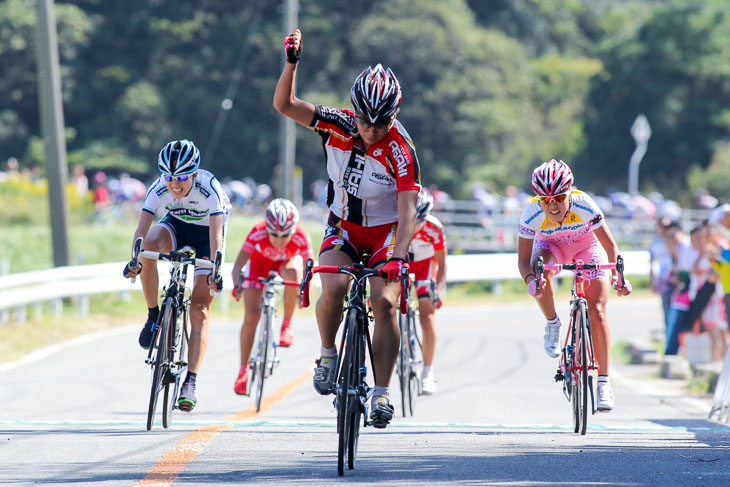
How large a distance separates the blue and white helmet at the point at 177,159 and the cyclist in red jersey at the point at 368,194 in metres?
1.53

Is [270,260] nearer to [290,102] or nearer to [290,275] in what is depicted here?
[290,275]

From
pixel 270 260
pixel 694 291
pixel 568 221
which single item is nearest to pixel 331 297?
pixel 568 221

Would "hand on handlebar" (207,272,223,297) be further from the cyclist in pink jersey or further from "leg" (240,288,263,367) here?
"leg" (240,288,263,367)

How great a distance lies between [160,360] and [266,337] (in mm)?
2961

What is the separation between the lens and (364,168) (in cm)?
739

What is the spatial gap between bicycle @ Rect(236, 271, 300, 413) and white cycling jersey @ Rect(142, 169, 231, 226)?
7.08 feet

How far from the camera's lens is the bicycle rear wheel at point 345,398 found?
22.0 ft

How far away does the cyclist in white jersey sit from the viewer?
8.80 m

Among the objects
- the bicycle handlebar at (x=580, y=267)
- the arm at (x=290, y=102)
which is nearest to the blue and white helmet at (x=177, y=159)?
the arm at (x=290, y=102)

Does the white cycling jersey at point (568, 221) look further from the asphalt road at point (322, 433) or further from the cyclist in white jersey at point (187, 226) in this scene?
the cyclist in white jersey at point (187, 226)

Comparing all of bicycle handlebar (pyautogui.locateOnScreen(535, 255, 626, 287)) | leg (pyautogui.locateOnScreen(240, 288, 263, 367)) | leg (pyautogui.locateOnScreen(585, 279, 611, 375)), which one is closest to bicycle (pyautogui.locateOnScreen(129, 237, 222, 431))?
bicycle handlebar (pyautogui.locateOnScreen(535, 255, 626, 287))

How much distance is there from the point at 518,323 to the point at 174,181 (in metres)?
14.9

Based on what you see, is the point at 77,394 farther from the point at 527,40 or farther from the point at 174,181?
the point at 527,40

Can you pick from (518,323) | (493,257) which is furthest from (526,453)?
(493,257)
